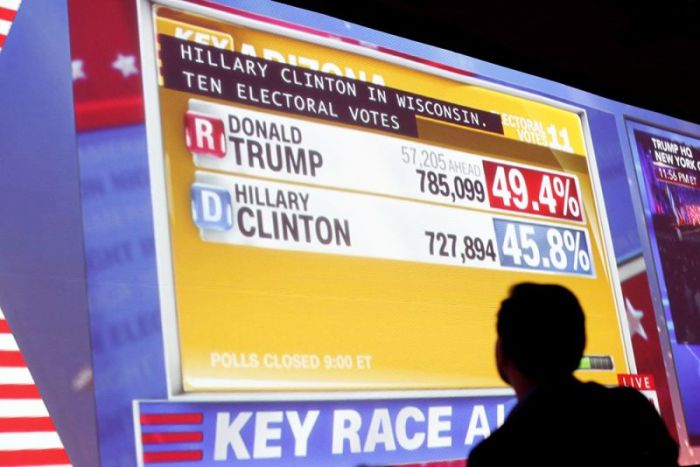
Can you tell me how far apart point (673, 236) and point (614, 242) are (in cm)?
36

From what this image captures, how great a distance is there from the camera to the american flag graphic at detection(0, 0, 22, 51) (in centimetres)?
201

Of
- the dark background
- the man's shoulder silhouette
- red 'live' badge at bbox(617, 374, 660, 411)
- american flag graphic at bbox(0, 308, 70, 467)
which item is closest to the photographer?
the man's shoulder silhouette

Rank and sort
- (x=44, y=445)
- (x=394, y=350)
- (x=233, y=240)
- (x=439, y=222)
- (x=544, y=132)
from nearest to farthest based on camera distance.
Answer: (x=44, y=445), (x=233, y=240), (x=394, y=350), (x=439, y=222), (x=544, y=132)

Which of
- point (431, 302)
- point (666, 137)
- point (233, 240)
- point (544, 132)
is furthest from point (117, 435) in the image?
point (666, 137)

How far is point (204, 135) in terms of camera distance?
2264mm

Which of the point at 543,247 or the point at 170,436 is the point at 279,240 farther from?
the point at 543,247

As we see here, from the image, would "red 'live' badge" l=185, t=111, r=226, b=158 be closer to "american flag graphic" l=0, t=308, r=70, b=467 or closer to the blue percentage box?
"american flag graphic" l=0, t=308, r=70, b=467

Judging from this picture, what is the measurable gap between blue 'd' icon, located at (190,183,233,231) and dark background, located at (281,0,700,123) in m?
0.91

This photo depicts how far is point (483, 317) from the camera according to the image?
266cm

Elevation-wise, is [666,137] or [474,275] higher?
[666,137]

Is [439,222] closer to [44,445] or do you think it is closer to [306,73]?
[306,73]

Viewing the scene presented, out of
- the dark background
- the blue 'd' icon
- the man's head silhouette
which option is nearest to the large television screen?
the blue 'd' icon

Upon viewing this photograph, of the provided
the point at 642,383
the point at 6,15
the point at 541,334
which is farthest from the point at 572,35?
the point at 541,334

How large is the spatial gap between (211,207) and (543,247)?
3.54 ft
